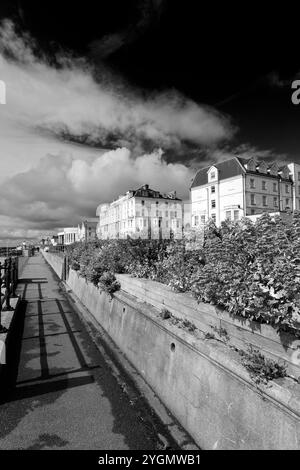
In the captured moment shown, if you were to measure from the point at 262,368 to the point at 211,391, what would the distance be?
0.96 metres

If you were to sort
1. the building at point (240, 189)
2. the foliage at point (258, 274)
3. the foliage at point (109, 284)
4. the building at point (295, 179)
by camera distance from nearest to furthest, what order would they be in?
the foliage at point (258, 274), the foliage at point (109, 284), the building at point (240, 189), the building at point (295, 179)

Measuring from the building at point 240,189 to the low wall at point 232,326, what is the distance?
34.1m

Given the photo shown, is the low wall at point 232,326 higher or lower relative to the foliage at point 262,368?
higher

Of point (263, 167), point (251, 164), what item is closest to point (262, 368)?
point (251, 164)

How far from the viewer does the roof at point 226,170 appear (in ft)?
138

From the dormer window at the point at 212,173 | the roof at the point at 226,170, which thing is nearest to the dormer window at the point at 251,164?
the roof at the point at 226,170

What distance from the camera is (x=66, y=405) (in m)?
4.66

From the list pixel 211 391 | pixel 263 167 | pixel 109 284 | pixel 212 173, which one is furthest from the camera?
pixel 212 173

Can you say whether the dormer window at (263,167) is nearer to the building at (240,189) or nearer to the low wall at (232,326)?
the building at (240,189)

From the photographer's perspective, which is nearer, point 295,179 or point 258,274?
point 258,274

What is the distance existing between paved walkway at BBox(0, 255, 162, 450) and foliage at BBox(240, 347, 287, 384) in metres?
1.92

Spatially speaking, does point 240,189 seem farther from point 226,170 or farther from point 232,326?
point 232,326
